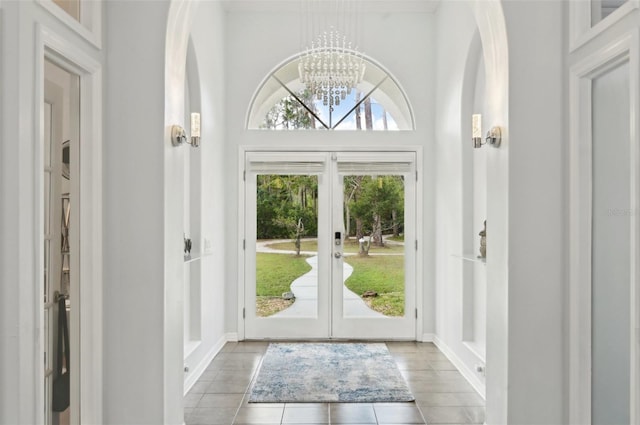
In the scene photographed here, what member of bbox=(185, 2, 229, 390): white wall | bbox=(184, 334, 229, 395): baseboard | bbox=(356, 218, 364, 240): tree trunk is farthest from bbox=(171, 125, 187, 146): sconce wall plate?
bbox=(356, 218, 364, 240): tree trunk

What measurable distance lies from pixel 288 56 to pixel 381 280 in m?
2.60

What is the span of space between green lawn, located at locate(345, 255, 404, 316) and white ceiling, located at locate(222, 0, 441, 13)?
2.64 meters

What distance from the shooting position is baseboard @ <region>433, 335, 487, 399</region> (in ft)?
12.1

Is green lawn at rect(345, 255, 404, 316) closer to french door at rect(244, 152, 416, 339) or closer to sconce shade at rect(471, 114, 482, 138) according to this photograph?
french door at rect(244, 152, 416, 339)

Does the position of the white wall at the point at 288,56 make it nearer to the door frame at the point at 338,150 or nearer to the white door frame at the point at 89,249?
the door frame at the point at 338,150

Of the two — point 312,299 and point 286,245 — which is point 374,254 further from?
point 286,245

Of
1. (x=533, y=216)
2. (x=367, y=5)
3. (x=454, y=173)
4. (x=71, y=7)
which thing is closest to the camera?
(x=71, y=7)

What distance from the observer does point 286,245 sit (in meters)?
5.29

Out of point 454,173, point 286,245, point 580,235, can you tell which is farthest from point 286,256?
point 580,235

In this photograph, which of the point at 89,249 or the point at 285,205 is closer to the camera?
the point at 89,249

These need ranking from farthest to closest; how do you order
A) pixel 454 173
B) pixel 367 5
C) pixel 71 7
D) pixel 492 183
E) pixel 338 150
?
pixel 338 150 < pixel 367 5 < pixel 454 173 < pixel 492 183 < pixel 71 7

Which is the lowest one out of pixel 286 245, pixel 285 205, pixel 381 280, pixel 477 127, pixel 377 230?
pixel 381 280

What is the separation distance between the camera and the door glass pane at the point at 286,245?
526cm

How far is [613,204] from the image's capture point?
2195mm
